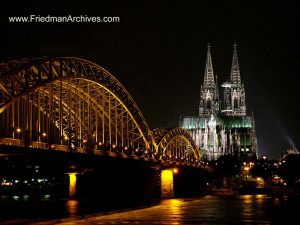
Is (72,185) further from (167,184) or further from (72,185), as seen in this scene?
(167,184)

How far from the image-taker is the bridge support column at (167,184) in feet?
302

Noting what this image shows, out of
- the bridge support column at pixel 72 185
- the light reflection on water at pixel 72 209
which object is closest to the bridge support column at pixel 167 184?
the bridge support column at pixel 72 185

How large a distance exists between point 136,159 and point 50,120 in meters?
24.8

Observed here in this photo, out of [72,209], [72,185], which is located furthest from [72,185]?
[72,209]

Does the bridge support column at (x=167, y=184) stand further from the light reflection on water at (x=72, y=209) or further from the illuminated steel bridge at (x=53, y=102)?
the light reflection on water at (x=72, y=209)

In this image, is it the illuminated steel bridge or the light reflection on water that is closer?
the illuminated steel bridge

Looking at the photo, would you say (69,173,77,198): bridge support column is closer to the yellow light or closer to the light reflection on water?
the yellow light

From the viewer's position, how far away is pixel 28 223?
40125 millimetres

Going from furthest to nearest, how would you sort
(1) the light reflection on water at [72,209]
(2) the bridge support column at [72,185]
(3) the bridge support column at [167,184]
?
(2) the bridge support column at [72,185]
(3) the bridge support column at [167,184]
(1) the light reflection on water at [72,209]

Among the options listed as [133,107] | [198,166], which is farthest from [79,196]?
[198,166]

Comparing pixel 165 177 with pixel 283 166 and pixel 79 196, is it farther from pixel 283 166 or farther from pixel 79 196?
pixel 283 166

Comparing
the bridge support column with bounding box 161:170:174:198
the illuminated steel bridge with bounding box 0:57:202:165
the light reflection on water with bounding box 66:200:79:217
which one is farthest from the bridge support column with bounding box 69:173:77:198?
the light reflection on water with bounding box 66:200:79:217

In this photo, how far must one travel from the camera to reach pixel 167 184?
96.1 meters

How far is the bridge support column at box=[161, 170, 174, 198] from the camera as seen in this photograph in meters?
92.0
